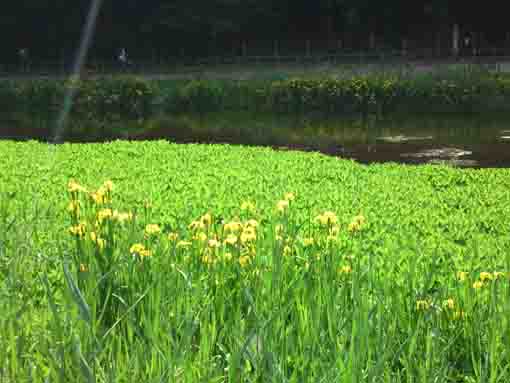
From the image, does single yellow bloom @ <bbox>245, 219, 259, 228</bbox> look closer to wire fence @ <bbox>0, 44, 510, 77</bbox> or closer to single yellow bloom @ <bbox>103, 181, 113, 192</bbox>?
single yellow bloom @ <bbox>103, 181, 113, 192</bbox>

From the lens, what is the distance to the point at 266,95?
71.8ft

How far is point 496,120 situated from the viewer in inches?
746

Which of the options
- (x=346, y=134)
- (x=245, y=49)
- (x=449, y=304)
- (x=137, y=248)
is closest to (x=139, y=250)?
(x=137, y=248)

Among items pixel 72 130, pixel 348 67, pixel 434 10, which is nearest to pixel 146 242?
pixel 72 130

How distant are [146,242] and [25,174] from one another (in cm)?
522

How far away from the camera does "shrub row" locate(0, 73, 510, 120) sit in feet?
67.3

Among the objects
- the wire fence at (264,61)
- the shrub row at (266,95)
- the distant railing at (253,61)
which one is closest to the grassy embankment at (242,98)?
the shrub row at (266,95)

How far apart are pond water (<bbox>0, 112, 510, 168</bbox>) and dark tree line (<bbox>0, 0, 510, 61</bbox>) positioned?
1431 cm

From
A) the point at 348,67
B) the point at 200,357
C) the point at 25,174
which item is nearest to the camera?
the point at 200,357

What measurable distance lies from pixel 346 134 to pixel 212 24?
1911 cm

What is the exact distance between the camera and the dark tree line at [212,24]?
3375cm

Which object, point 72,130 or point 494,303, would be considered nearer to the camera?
point 494,303

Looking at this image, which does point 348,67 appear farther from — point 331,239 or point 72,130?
point 331,239

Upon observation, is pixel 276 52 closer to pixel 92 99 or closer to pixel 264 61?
pixel 264 61
